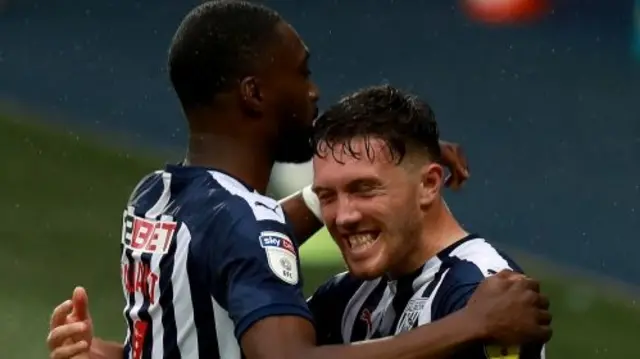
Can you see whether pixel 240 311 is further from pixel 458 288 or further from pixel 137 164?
pixel 137 164

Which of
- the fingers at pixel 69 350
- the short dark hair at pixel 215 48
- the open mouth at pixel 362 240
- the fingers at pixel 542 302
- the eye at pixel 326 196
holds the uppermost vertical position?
the short dark hair at pixel 215 48

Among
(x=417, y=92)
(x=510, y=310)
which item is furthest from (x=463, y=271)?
(x=417, y=92)

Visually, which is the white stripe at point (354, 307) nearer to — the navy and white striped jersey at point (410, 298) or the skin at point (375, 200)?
the navy and white striped jersey at point (410, 298)

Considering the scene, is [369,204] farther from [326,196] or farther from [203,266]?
[203,266]

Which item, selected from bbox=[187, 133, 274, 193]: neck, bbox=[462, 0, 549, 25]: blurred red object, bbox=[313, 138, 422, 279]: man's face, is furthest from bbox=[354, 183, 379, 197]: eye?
bbox=[462, 0, 549, 25]: blurred red object

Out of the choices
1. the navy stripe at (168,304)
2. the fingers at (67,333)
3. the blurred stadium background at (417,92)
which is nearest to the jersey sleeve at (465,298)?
the navy stripe at (168,304)

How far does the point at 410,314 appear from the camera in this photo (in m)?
4.29

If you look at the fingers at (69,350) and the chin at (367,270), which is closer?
the chin at (367,270)

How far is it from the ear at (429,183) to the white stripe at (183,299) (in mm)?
655

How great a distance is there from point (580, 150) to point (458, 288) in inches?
320

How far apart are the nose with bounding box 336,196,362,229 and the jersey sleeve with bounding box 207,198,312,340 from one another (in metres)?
0.15

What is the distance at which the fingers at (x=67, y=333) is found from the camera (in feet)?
14.9

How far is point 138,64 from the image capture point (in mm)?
14773

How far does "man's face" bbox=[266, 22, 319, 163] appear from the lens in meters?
4.45
